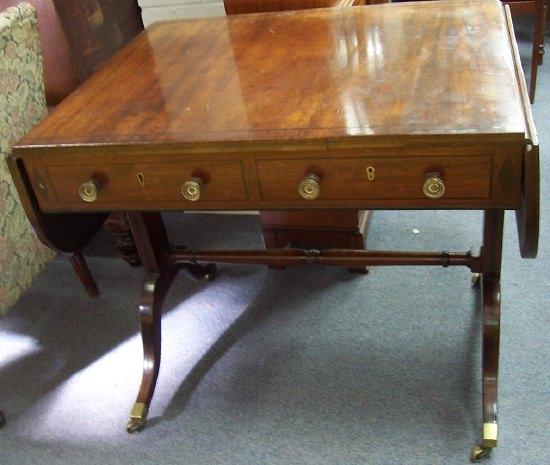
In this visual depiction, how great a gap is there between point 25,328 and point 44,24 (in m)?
0.98

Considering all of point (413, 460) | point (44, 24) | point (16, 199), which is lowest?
point (413, 460)

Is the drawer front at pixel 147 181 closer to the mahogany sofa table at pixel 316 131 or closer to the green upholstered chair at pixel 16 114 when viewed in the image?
the mahogany sofa table at pixel 316 131

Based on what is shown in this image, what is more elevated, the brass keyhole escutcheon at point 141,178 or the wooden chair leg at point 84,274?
the brass keyhole escutcheon at point 141,178

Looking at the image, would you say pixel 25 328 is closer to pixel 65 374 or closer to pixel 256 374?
pixel 65 374

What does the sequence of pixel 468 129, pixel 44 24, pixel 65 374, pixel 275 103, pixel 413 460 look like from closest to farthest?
pixel 468 129 < pixel 275 103 < pixel 413 460 < pixel 65 374 < pixel 44 24

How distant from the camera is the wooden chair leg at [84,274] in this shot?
202 centimetres

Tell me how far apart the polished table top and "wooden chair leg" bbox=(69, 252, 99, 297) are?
0.70 meters

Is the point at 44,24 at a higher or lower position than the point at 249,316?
higher

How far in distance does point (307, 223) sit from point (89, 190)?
31.8 inches

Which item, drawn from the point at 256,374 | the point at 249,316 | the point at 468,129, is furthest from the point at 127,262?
the point at 468,129

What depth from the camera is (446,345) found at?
168 cm

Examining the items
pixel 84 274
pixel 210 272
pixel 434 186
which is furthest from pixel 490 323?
pixel 84 274

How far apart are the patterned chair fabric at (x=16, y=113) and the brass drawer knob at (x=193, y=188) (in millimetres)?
740

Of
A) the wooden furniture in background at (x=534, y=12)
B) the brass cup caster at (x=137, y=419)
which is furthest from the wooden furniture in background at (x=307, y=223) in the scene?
the wooden furniture in background at (x=534, y=12)
